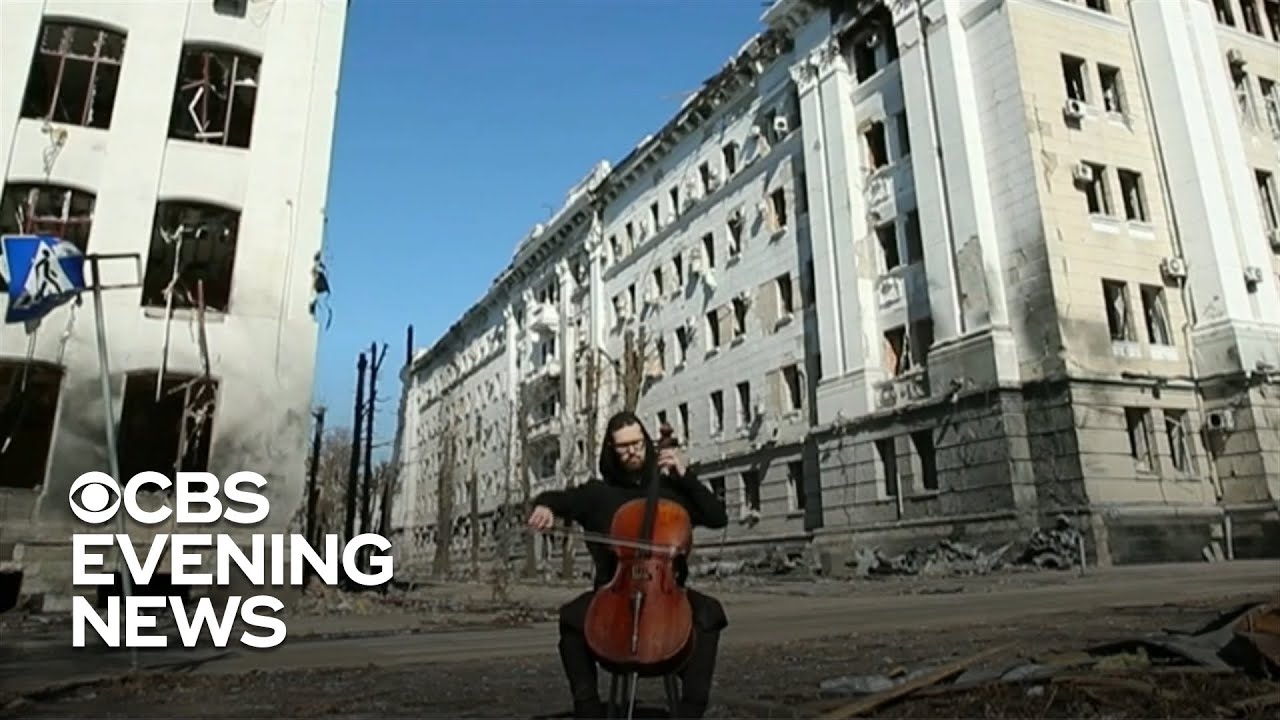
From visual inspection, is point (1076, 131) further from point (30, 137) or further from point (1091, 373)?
point (30, 137)

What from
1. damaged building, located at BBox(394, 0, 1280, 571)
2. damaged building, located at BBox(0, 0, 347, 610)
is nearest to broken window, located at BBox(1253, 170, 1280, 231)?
damaged building, located at BBox(394, 0, 1280, 571)

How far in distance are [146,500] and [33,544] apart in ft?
5.35

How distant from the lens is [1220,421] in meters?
20.6

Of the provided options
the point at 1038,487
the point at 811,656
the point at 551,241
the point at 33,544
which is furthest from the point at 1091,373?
the point at 551,241

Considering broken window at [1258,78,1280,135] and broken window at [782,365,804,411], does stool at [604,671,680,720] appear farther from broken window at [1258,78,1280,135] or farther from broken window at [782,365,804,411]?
broken window at [1258,78,1280,135]

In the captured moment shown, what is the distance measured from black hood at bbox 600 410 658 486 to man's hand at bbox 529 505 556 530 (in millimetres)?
303

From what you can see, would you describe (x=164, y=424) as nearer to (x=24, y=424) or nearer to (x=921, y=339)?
(x=24, y=424)

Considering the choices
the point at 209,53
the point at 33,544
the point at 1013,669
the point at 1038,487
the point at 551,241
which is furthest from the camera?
the point at 551,241

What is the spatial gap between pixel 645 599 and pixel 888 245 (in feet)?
78.3

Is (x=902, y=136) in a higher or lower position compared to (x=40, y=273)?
higher

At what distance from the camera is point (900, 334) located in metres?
24.7

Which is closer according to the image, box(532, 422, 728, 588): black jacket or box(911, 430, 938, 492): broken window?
box(532, 422, 728, 588): black jacket

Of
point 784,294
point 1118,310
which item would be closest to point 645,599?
point 1118,310

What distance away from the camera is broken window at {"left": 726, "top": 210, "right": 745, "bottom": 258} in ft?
107
